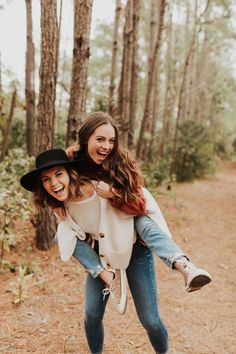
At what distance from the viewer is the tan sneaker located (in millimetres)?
2111

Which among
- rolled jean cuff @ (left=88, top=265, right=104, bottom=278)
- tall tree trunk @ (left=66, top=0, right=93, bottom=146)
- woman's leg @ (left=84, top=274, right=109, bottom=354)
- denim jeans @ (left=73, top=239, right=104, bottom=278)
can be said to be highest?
tall tree trunk @ (left=66, top=0, right=93, bottom=146)

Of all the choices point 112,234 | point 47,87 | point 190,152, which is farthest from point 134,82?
point 112,234

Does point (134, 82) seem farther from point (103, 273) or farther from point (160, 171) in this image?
point (103, 273)

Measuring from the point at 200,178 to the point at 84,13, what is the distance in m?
10.6

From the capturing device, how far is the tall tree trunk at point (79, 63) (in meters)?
4.89

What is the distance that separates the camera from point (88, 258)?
2.63m

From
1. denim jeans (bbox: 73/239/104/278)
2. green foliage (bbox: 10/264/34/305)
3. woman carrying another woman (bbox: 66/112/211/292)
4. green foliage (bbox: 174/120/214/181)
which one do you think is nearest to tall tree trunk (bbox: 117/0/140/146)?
green foliage (bbox: 10/264/34/305)

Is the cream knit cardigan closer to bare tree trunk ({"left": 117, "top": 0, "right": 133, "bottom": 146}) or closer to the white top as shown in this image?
the white top

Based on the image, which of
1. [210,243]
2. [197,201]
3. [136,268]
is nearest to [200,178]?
[197,201]

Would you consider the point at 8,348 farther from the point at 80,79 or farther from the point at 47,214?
the point at 80,79

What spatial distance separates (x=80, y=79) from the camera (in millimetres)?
5184

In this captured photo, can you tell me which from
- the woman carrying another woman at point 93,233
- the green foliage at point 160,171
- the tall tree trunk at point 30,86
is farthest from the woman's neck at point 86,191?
the green foliage at point 160,171

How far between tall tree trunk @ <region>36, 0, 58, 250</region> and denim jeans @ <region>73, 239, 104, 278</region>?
2.73 meters

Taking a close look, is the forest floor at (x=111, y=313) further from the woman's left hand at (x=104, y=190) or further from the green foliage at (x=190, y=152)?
the green foliage at (x=190, y=152)
